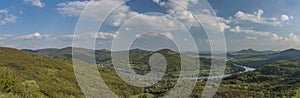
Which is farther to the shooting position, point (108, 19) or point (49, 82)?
point (49, 82)

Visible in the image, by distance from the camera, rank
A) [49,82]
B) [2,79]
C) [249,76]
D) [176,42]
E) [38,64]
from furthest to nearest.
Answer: [249,76] → [38,64] → [49,82] → [2,79] → [176,42]

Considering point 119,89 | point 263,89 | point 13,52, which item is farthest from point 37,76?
point 263,89

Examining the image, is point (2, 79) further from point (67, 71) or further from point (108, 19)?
point (67, 71)

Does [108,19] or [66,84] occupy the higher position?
[108,19]

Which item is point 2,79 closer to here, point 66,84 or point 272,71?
point 66,84

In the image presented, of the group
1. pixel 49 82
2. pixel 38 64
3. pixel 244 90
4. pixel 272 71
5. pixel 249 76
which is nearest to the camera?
pixel 49 82

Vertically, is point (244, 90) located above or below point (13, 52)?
below

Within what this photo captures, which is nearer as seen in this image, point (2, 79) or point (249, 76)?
point (2, 79)

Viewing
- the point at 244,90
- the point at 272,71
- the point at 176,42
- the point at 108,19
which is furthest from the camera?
the point at 272,71

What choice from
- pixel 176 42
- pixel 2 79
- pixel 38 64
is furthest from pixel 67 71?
pixel 176 42
